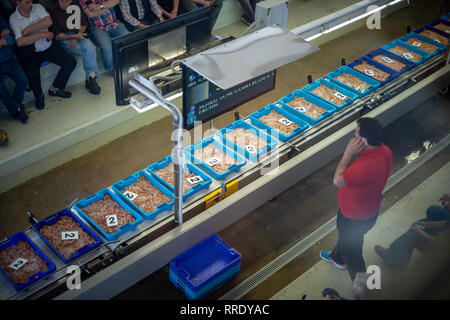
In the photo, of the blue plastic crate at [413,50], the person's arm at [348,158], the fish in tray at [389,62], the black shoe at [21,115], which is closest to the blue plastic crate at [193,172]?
the person's arm at [348,158]

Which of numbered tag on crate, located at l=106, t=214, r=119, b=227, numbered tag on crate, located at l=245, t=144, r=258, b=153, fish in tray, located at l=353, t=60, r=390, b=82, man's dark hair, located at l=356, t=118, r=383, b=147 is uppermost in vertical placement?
man's dark hair, located at l=356, t=118, r=383, b=147

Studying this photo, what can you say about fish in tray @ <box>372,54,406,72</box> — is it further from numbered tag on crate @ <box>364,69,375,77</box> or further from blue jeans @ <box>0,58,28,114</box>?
blue jeans @ <box>0,58,28,114</box>

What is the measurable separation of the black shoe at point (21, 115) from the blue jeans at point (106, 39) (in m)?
1.47

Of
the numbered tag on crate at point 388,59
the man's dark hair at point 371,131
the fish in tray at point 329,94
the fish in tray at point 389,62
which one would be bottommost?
the fish in tray at point 329,94

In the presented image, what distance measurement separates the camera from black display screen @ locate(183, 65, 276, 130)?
4.41 m

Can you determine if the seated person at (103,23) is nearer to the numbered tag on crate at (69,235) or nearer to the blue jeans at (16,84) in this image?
the blue jeans at (16,84)

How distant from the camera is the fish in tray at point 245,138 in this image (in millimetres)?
5477

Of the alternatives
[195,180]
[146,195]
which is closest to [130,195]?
[146,195]

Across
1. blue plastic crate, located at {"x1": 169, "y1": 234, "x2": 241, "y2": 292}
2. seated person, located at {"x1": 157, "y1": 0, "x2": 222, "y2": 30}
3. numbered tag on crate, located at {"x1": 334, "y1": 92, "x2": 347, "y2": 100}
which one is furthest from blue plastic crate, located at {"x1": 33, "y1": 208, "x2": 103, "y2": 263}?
seated person, located at {"x1": 157, "y1": 0, "x2": 222, "y2": 30}

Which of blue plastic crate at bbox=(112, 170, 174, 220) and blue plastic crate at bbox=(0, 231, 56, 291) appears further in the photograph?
blue plastic crate at bbox=(112, 170, 174, 220)

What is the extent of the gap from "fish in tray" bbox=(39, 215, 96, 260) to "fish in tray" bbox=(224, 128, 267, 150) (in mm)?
1981
